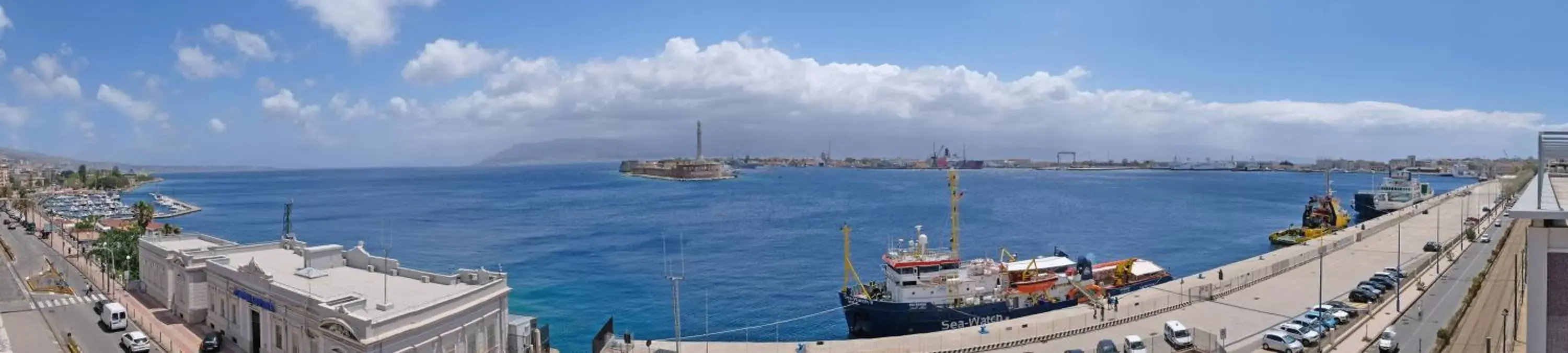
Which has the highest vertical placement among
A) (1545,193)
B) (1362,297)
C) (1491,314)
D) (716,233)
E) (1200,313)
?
(1545,193)

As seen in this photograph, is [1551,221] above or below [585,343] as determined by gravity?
above

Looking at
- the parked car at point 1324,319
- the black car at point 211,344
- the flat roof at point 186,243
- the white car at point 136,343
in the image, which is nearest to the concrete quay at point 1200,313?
the parked car at point 1324,319

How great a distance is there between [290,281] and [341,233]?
66574mm

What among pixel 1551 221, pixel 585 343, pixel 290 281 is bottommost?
pixel 585 343

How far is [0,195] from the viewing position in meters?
95.7

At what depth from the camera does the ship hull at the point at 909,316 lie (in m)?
32.8

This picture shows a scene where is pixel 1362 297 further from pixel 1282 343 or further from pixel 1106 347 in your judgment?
pixel 1106 347

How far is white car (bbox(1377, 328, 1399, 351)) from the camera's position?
22359 mm

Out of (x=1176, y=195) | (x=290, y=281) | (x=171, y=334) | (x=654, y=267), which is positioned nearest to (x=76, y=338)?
(x=171, y=334)

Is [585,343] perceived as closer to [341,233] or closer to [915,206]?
[341,233]

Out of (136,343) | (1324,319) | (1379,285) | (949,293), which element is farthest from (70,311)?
(1379,285)

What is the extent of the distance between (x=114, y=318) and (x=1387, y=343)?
136 feet

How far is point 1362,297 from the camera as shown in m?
32.7

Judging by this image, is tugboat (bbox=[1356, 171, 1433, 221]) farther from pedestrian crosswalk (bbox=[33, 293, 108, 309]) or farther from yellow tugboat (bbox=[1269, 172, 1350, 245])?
pedestrian crosswalk (bbox=[33, 293, 108, 309])
